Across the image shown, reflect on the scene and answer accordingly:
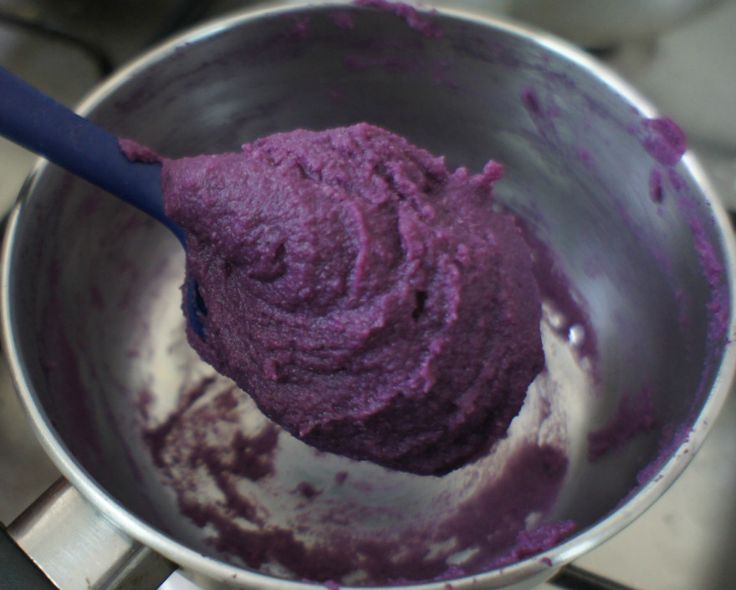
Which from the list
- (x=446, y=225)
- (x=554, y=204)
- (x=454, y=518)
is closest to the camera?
(x=446, y=225)

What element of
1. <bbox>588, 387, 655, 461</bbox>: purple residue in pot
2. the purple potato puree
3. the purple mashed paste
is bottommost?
<bbox>588, 387, 655, 461</bbox>: purple residue in pot

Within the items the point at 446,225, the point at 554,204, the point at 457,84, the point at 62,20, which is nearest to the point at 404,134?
the point at 457,84

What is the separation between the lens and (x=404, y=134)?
107 centimetres

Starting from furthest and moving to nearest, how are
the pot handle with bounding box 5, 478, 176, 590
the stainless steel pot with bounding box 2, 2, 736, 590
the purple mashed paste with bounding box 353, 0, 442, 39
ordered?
1. the purple mashed paste with bounding box 353, 0, 442, 39
2. the stainless steel pot with bounding box 2, 2, 736, 590
3. the pot handle with bounding box 5, 478, 176, 590

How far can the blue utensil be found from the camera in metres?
0.72

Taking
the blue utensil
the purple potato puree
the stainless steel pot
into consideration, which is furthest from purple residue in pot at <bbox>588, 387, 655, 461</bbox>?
the blue utensil

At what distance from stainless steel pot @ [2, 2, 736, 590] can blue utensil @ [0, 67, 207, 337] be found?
0.27ft

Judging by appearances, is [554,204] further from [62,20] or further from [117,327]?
[62,20]

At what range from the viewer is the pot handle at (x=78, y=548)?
631 mm

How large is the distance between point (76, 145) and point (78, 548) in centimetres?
39

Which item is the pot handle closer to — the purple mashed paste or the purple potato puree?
the purple potato puree

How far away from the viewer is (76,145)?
30.2 inches

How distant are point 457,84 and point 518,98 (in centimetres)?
8

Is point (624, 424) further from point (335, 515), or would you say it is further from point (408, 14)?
point (408, 14)
